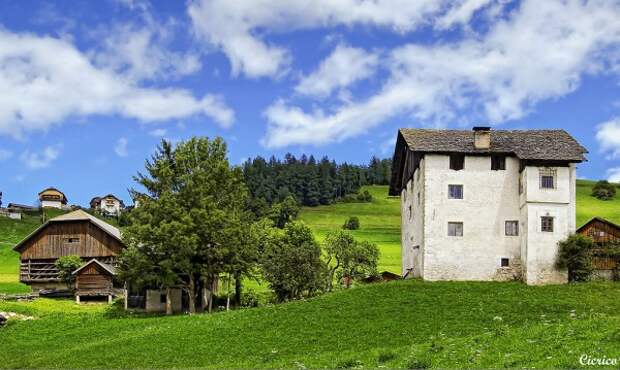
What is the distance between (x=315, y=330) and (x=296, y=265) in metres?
24.9

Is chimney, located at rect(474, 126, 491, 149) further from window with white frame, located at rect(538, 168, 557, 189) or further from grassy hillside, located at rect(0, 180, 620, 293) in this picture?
grassy hillside, located at rect(0, 180, 620, 293)

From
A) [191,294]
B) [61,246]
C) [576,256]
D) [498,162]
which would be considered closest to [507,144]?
[498,162]

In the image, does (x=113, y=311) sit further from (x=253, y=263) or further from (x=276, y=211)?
(x=276, y=211)

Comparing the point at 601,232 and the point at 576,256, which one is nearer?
the point at 576,256

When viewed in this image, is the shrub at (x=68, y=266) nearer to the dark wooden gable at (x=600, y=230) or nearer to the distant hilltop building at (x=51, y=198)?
the dark wooden gable at (x=600, y=230)

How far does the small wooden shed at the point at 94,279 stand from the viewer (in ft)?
219

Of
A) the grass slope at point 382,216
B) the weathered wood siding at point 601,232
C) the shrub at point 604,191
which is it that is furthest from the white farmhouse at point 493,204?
the shrub at point 604,191

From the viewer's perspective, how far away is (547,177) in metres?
51.2

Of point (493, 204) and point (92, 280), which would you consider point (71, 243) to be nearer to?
point (92, 280)

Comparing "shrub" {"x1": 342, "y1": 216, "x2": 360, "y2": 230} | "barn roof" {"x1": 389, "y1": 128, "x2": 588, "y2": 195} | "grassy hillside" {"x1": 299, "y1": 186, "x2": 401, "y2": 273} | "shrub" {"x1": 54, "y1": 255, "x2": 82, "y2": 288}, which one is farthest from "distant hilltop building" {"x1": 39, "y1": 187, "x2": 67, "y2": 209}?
"barn roof" {"x1": 389, "y1": 128, "x2": 588, "y2": 195}

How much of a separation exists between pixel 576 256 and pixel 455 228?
845 centimetres

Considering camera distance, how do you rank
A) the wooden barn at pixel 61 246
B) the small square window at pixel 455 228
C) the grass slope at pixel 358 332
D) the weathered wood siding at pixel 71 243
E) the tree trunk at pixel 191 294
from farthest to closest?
the weathered wood siding at pixel 71 243 → the wooden barn at pixel 61 246 → the tree trunk at pixel 191 294 → the small square window at pixel 455 228 → the grass slope at pixel 358 332

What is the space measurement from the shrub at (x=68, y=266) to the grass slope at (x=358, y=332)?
57.5 ft

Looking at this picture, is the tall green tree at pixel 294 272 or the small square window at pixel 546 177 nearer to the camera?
the small square window at pixel 546 177
